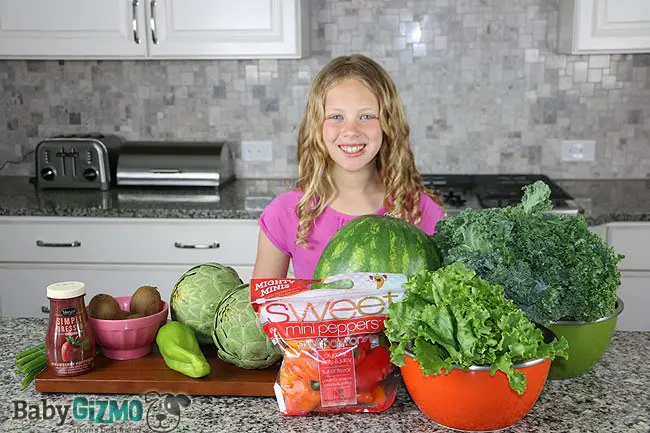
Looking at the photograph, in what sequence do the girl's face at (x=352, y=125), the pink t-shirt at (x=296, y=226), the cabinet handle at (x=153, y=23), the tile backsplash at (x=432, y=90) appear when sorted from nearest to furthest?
1. the girl's face at (x=352, y=125)
2. the pink t-shirt at (x=296, y=226)
3. the cabinet handle at (x=153, y=23)
4. the tile backsplash at (x=432, y=90)

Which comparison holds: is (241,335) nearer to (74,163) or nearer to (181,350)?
(181,350)

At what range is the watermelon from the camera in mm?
1104

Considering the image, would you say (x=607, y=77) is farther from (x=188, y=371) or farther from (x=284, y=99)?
(x=188, y=371)

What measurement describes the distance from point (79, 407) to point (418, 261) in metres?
0.55

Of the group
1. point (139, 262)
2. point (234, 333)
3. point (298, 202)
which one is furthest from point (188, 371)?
point (139, 262)

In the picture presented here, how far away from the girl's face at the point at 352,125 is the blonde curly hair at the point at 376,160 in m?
0.02

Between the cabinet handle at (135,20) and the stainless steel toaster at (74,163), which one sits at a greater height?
the cabinet handle at (135,20)

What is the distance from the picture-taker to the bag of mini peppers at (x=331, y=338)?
1024 mm

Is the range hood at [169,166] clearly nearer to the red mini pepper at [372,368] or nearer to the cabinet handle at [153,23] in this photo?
the cabinet handle at [153,23]

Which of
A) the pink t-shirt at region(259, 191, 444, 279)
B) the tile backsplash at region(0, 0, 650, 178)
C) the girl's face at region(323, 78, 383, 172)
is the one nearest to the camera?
the girl's face at region(323, 78, 383, 172)

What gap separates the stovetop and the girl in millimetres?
796

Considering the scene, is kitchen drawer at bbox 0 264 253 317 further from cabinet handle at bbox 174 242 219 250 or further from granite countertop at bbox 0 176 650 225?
granite countertop at bbox 0 176 650 225

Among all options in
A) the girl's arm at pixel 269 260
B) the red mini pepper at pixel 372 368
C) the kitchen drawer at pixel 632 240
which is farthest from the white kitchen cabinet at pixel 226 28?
the red mini pepper at pixel 372 368

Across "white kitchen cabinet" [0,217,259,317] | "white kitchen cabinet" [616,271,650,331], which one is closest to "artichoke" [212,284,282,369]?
"white kitchen cabinet" [0,217,259,317]
